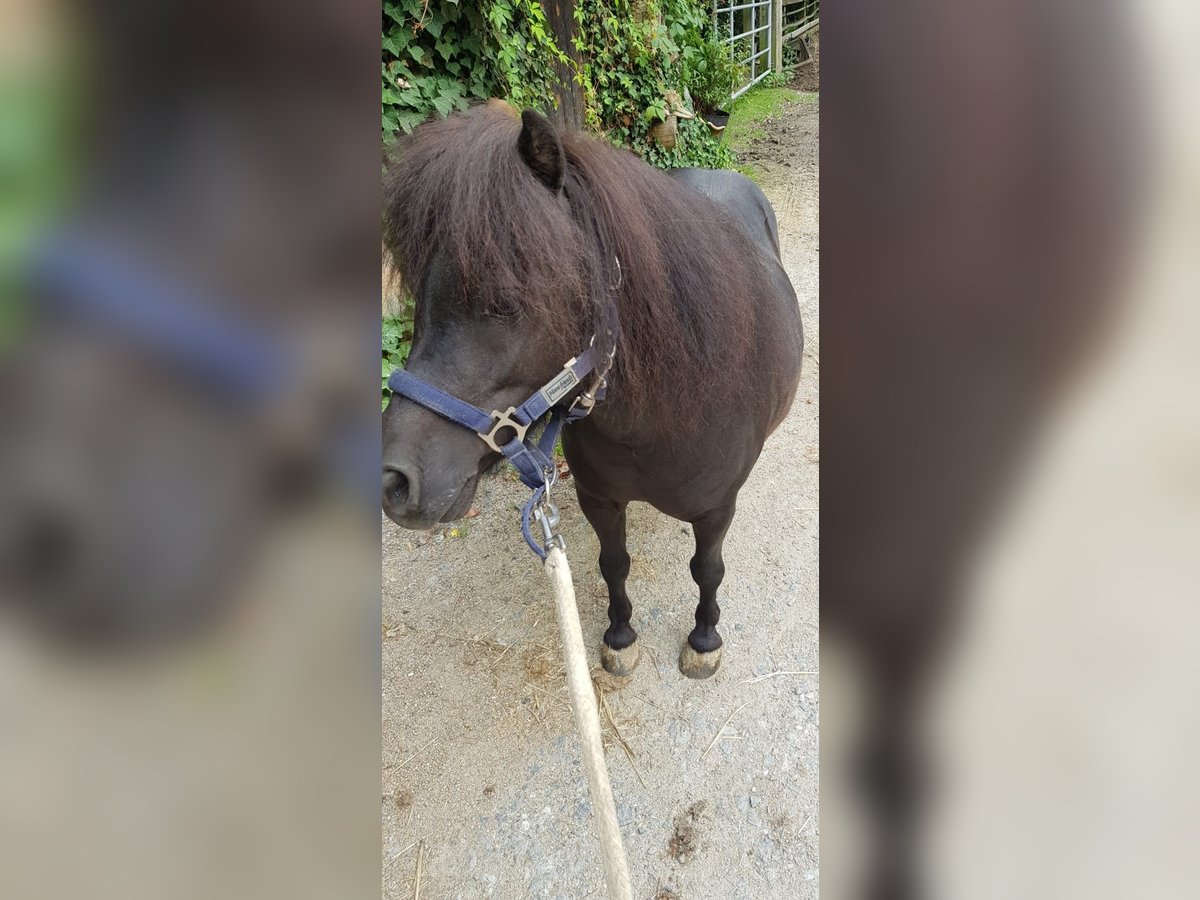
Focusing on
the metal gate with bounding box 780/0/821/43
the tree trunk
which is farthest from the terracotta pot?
the metal gate with bounding box 780/0/821/43

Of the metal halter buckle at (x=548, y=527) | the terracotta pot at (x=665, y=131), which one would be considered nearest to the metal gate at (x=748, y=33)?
the terracotta pot at (x=665, y=131)

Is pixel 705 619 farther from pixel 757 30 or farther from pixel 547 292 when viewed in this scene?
pixel 757 30

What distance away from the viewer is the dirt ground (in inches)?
76.8

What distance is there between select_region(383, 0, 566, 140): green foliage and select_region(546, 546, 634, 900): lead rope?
282 cm

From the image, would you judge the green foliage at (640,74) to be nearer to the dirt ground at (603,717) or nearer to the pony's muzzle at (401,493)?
the dirt ground at (603,717)

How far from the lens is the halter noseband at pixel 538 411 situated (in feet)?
3.96

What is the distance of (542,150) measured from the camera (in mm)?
1246
